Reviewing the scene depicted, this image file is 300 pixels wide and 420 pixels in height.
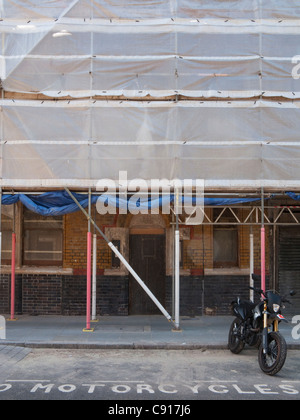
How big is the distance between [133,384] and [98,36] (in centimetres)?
772

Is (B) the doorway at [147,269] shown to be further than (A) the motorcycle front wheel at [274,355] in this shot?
Yes

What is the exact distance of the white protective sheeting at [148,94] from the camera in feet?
34.5

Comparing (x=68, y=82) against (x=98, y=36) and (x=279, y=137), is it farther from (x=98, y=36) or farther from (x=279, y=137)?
(x=279, y=137)

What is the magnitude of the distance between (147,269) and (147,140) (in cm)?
377

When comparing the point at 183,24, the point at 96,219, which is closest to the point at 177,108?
the point at 183,24

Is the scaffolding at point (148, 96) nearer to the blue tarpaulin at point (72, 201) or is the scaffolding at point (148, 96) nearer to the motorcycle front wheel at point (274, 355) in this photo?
the blue tarpaulin at point (72, 201)

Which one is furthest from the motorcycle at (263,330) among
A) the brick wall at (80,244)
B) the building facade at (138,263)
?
the brick wall at (80,244)

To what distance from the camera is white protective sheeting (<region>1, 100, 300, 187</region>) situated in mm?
10500

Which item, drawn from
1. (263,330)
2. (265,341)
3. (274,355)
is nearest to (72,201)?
(263,330)

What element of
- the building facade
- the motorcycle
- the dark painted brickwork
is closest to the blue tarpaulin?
the building facade

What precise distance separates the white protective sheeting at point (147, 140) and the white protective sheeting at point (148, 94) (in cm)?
2

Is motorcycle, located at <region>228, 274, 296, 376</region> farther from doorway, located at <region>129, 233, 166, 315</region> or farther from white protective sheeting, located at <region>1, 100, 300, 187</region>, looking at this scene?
doorway, located at <region>129, 233, 166, 315</region>

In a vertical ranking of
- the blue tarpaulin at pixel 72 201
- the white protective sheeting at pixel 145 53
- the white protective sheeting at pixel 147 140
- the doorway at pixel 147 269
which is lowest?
the doorway at pixel 147 269
